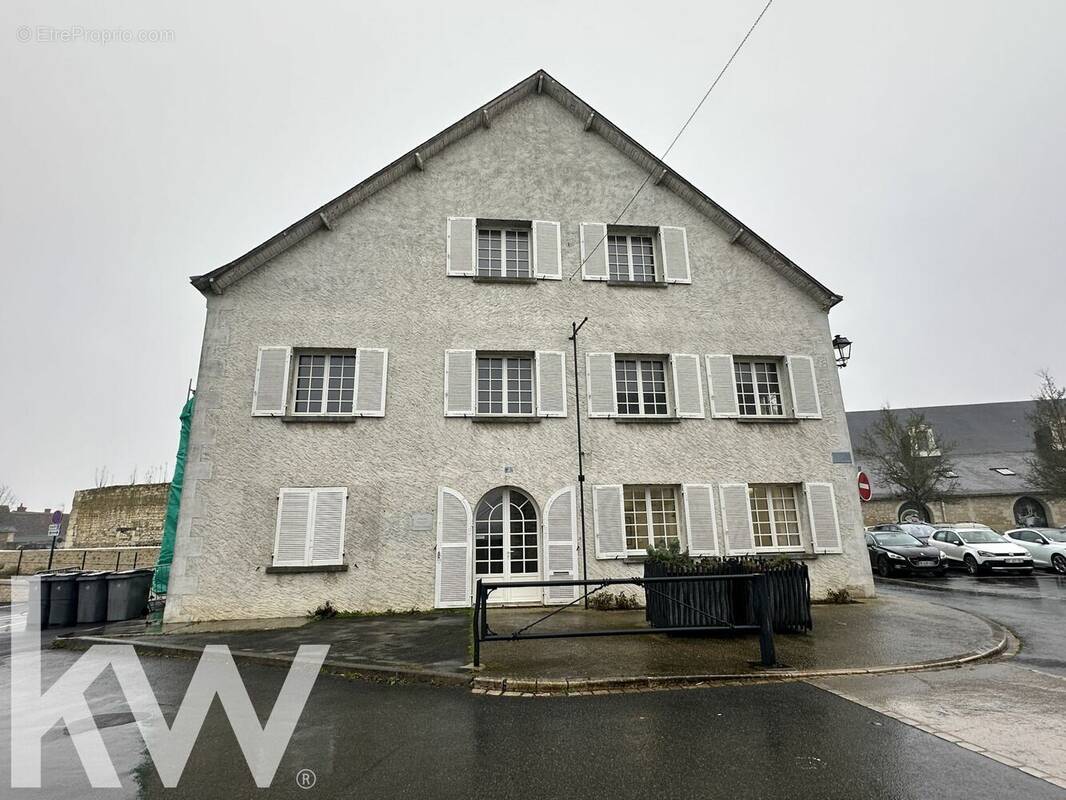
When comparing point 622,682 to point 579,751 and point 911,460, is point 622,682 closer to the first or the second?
point 579,751

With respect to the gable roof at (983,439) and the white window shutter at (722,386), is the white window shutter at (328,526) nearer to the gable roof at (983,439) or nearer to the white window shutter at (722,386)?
the white window shutter at (722,386)

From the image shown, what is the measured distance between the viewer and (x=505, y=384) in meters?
10.9

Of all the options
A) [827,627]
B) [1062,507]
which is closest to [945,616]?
[827,627]

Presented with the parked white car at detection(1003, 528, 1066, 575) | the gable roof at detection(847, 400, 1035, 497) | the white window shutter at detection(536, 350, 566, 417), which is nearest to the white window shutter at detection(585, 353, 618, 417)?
the white window shutter at detection(536, 350, 566, 417)

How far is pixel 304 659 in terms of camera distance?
251 inches

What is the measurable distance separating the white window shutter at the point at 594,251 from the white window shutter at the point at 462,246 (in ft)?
7.96

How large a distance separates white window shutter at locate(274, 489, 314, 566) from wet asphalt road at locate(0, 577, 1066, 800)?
162 inches

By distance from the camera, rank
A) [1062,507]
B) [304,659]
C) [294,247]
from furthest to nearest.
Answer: [1062,507]
[294,247]
[304,659]

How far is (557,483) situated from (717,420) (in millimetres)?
3744

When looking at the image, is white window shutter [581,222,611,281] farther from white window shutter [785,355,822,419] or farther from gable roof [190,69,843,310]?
white window shutter [785,355,822,419]

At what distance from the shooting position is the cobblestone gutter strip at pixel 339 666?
5582 mm

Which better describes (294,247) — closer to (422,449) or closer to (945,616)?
(422,449)

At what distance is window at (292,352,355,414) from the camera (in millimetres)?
10406

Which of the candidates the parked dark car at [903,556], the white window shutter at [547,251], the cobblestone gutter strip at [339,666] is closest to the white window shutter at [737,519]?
the white window shutter at [547,251]
